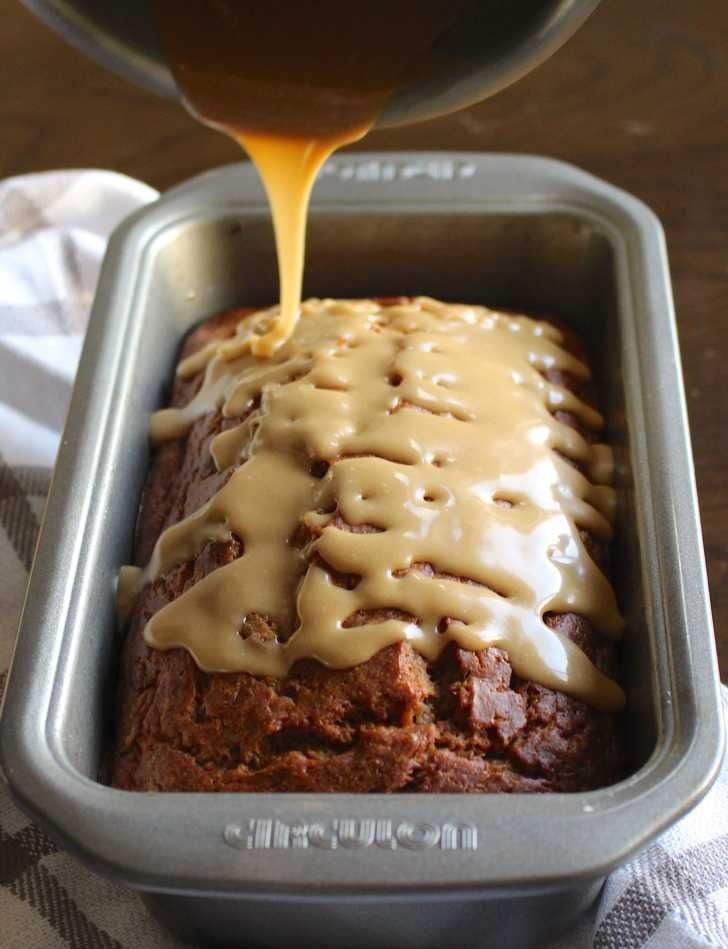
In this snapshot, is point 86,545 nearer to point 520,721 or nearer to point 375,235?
point 520,721

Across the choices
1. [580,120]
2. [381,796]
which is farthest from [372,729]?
[580,120]

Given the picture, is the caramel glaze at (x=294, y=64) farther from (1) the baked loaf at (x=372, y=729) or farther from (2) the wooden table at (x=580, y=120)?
(2) the wooden table at (x=580, y=120)

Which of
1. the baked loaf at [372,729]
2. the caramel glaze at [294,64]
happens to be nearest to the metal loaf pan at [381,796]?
the baked loaf at [372,729]

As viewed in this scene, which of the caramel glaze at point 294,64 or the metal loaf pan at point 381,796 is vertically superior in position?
the caramel glaze at point 294,64

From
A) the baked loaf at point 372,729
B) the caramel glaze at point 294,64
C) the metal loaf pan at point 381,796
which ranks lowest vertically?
the baked loaf at point 372,729

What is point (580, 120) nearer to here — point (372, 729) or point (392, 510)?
point (392, 510)

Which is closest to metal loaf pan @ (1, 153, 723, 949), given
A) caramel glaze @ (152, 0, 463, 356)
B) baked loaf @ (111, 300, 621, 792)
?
baked loaf @ (111, 300, 621, 792)

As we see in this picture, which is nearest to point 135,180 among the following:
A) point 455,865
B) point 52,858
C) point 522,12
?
point 522,12
